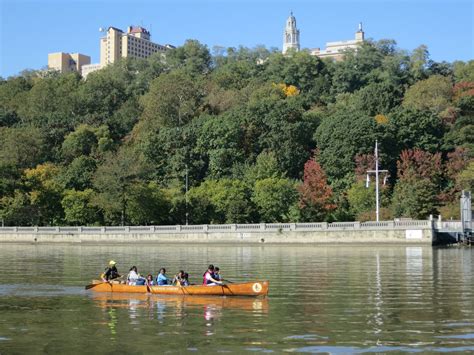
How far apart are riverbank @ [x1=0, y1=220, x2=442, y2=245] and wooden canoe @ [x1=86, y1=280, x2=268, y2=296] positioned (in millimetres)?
38330

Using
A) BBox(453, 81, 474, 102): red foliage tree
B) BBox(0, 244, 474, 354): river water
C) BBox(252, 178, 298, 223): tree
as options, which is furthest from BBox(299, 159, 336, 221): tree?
BBox(453, 81, 474, 102): red foliage tree

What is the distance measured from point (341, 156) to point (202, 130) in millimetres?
19043

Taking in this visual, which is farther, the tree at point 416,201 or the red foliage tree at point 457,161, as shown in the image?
A: the red foliage tree at point 457,161

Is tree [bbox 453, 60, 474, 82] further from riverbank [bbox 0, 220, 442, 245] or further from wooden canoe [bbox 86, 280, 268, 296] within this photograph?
wooden canoe [bbox 86, 280, 268, 296]

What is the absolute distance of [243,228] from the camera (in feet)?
242

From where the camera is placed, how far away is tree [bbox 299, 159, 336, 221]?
3167 inches

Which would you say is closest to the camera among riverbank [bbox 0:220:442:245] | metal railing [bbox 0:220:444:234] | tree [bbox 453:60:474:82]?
riverbank [bbox 0:220:442:245]

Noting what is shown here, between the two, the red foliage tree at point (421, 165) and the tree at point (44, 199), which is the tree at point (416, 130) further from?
the tree at point (44, 199)

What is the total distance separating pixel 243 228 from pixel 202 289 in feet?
139

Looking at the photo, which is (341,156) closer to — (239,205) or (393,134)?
(393,134)

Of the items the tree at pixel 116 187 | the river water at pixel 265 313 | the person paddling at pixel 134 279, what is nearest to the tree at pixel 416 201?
the river water at pixel 265 313

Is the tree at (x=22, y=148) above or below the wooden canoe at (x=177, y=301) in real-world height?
above

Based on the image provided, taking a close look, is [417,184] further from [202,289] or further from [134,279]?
[202,289]

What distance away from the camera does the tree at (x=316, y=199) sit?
8044 cm
